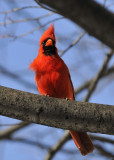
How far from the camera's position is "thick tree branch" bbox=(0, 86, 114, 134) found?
6.49 feet

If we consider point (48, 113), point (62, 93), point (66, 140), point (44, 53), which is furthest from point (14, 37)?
point (48, 113)

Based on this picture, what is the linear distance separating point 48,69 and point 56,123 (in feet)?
3.72

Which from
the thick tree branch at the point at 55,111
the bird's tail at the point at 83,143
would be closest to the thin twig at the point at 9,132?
the bird's tail at the point at 83,143

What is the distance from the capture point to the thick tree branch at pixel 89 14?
7.02 feet

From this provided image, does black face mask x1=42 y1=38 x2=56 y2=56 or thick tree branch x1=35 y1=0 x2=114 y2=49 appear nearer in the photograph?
thick tree branch x1=35 y1=0 x2=114 y2=49

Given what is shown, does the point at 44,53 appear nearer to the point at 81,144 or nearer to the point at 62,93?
the point at 62,93

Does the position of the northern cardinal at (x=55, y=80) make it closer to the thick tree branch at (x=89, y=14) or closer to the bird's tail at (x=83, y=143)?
the bird's tail at (x=83, y=143)

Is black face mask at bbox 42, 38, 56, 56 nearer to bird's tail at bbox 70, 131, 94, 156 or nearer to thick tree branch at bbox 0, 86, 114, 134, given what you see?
bird's tail at bbox 70, 131, 94, 156

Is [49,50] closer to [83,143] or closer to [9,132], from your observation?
[83,143]

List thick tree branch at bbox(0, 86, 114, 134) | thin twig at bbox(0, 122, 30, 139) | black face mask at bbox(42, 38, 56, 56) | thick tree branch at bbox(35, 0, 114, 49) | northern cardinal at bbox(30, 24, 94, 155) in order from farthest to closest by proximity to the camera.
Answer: thin twig at bbox(0, 122, 30, 139), black face mask at bbox(42, 38, 56, 56), northern cardinal at bbox(30, 24, 94, 155), thick tree branch at bbox(35, 0, 114, 49), thick tree branch at bbox(0, 86, 114, 134)

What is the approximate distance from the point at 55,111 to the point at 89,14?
86cm

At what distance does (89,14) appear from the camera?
222 centimetres

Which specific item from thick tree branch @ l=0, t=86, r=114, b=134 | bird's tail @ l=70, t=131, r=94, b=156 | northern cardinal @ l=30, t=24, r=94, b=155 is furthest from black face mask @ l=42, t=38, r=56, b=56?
thick tree branch @ l=0, t=86, r=114, b=134

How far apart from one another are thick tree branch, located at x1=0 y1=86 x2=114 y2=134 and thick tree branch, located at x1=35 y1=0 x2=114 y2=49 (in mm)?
682
